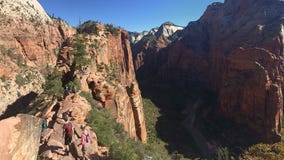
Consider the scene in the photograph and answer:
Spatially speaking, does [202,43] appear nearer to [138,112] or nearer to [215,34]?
[215,34]

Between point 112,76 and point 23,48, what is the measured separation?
837 inches

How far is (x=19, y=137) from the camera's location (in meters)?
→ 7.54

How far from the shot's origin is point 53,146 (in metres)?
11.2

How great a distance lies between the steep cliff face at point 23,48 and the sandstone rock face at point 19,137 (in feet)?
115

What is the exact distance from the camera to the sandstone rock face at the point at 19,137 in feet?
22.9

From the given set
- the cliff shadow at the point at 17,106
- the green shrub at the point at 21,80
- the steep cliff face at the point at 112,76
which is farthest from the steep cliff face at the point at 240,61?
the green shrub at the point at 21,80

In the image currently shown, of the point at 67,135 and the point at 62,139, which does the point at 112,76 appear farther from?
the point at 67,135

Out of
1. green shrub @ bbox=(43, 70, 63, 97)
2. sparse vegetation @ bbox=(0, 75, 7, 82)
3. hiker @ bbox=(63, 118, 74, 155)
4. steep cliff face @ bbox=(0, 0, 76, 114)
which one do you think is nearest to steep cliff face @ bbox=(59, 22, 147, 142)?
green shrub @ bbox=(43, 70, 63, 97)

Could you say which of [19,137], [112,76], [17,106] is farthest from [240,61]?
[19,137]

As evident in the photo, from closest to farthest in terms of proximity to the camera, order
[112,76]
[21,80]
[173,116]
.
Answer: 1. [112,76]
2. [21,80]
3. [173,116]

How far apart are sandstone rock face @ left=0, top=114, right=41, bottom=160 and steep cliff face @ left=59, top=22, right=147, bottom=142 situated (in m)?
16.5

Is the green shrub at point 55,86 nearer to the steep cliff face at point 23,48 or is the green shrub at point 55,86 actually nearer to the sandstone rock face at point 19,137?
the steep cliff face at point 23,48

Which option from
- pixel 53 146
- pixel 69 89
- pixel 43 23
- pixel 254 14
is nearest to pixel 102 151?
pixel 53 146

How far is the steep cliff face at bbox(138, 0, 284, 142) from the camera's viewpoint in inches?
2116
